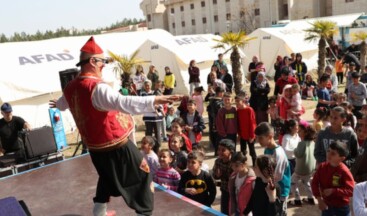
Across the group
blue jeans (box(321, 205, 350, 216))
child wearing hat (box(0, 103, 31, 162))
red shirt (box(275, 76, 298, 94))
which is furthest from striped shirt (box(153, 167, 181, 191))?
red shirt (box(275, 76, 298, 94))

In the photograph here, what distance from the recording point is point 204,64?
1595cm

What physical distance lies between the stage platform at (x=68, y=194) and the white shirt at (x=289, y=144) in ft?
6.96

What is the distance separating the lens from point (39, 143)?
6.64 meters

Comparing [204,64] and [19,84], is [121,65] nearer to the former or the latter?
[19,84]

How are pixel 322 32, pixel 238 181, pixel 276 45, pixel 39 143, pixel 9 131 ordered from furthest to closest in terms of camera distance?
1. pixel 276 45
2. pixel 322 32
3. pixel 9 131
4. pixel 39 143
5. pixel 238 181

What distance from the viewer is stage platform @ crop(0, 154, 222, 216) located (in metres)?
3.75

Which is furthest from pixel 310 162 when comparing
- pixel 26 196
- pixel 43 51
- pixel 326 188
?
pixel 43 51

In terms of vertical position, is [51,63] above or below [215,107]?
above

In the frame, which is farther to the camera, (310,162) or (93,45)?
(310,162)

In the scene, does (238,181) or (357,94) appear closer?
(238,181)

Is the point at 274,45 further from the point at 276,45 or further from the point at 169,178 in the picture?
the point at 169,178

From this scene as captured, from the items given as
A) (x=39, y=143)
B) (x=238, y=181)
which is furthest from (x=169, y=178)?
(x=39, y=143)

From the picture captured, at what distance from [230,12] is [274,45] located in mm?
Answer: 34301

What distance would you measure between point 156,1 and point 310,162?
5684 centimetres
